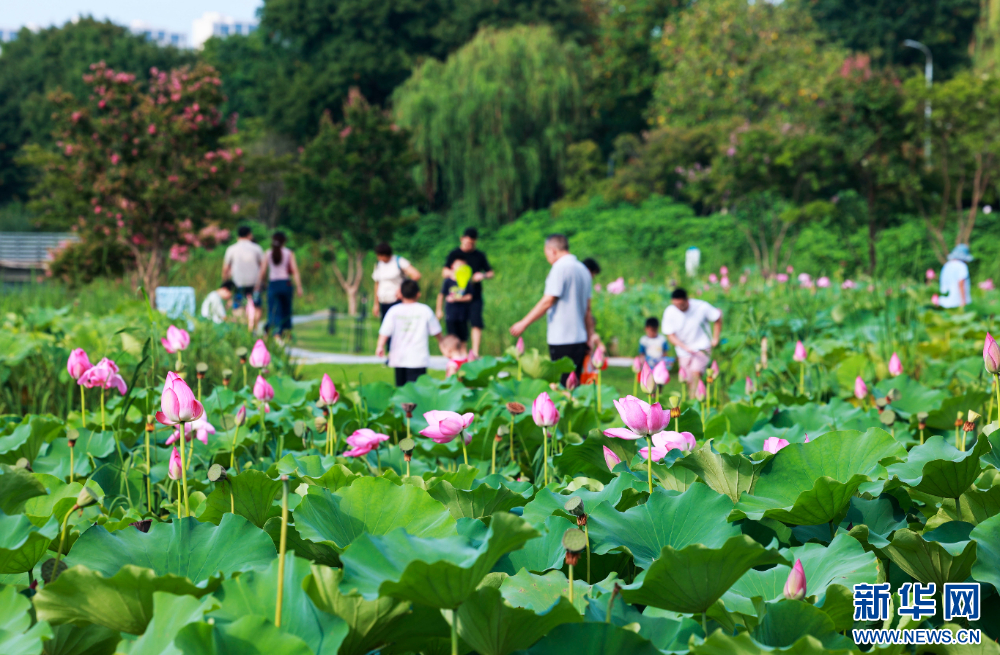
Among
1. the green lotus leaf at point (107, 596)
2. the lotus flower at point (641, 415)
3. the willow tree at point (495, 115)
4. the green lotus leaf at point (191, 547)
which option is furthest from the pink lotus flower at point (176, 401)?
the willow tree at point (495, 115)

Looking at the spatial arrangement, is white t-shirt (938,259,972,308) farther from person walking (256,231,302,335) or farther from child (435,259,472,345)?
person walking (256,231,302,335)

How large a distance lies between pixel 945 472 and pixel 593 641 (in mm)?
824

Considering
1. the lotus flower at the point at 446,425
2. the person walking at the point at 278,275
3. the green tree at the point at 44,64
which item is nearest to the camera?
the lotus flower at the point at 446,425

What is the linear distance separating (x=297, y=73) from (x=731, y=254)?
1833 cm

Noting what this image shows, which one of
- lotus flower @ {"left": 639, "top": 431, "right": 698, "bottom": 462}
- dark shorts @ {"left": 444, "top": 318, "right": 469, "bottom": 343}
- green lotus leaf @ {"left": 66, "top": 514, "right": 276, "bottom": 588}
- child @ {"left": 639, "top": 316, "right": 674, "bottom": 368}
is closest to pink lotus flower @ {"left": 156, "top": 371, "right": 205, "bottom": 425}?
green lotus leaf @ {"left": 66, "top": 514, "right": 276, "bottom": 588}

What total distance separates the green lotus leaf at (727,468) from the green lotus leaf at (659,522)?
21cm

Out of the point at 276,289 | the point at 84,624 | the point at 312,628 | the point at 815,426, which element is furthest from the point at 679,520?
the point at 276,289

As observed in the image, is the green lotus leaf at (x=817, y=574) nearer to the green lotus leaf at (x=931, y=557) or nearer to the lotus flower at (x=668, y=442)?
the green lotus leaf at (x=931, y=557)

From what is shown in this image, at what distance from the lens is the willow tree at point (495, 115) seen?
23.6 m

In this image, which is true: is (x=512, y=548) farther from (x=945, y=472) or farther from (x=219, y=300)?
(x=219, y=300)

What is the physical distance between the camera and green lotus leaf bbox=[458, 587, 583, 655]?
1024 mm

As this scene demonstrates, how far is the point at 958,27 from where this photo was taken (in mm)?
30625

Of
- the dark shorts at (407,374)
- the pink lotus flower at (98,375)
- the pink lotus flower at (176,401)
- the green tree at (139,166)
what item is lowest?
the dark shorts at (407,374)

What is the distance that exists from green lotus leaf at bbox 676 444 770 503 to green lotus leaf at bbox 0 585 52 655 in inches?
45.4
